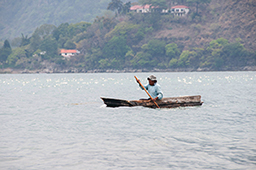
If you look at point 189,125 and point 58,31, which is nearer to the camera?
point 189,125

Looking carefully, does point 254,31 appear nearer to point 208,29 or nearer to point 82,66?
point 208,29

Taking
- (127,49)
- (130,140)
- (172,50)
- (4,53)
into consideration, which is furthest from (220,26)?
(130,140)

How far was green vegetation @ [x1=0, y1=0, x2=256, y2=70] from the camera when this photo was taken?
159m

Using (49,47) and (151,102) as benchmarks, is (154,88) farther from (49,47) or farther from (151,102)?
(49,47)

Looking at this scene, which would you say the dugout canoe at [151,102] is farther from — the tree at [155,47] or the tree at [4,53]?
the tree at [4,53]

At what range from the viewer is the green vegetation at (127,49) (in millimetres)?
158625

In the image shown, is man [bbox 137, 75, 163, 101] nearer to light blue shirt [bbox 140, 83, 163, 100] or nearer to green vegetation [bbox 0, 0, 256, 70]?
light blue shirt [bbox 140, 83, 163, 100]

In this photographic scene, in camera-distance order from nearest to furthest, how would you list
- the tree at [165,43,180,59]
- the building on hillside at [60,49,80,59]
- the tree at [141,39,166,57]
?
the tree at [165,43,180,59] → the tree at [141,39,166,57] → the building on hillside at [60,49,80,59]

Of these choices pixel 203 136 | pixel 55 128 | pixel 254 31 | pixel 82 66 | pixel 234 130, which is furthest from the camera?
pixel 82 66

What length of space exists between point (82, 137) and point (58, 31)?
189 meters

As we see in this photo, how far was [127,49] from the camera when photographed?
17800 cm

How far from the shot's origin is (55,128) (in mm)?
16688

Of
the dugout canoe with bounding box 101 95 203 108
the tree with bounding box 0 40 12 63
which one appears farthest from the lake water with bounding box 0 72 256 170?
the tree with bounding box 0 40 12 63

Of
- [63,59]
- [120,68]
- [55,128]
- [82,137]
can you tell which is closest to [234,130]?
[82,137]
